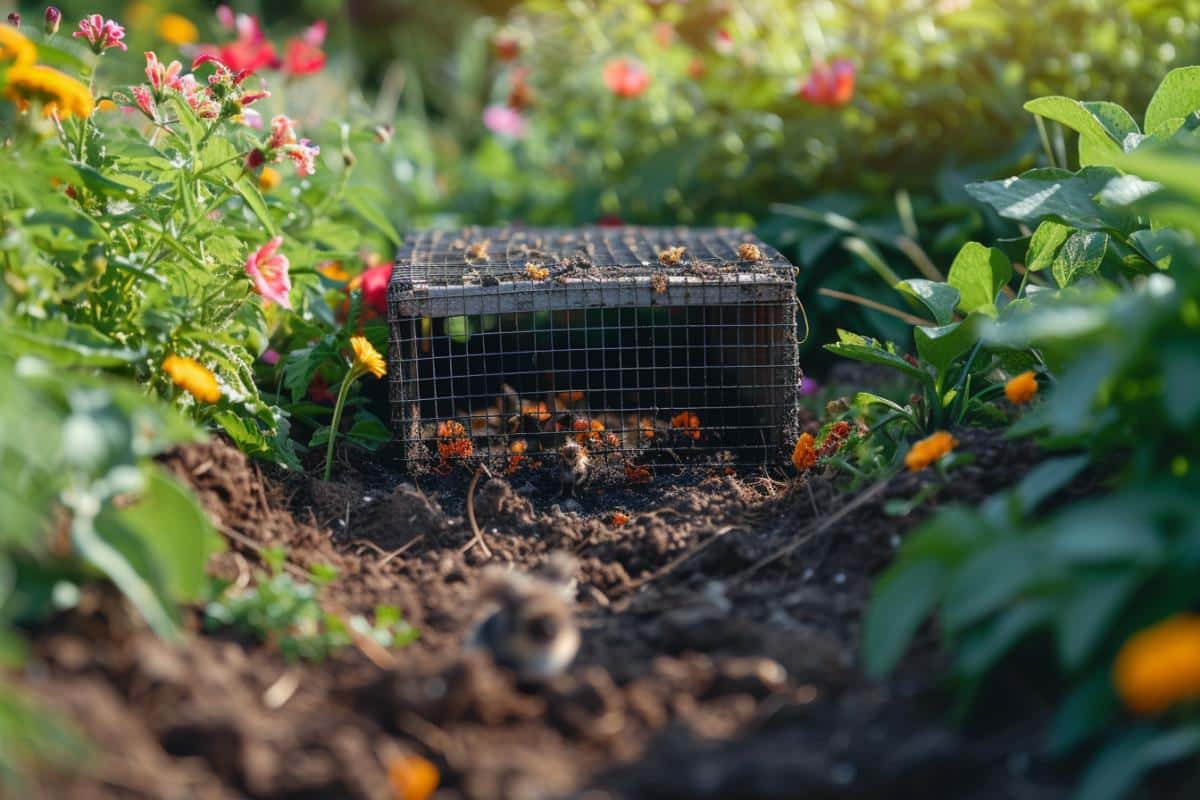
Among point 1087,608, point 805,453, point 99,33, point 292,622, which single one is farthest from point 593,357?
point 1087,608

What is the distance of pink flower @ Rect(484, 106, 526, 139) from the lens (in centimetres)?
512

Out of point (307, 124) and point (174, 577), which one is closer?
point (174, 577)

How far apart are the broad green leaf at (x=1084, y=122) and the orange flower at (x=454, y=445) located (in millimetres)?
1379

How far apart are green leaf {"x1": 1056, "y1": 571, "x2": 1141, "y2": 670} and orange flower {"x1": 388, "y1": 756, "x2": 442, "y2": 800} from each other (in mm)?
770

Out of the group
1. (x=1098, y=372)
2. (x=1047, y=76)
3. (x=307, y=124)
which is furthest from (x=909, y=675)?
(x=1047, y=76)

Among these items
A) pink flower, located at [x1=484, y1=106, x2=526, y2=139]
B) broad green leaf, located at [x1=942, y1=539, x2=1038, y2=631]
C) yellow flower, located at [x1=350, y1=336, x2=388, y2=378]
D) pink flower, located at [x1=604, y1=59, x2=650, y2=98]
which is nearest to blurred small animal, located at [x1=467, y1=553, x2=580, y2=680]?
broad green leaf, located at [x1=942, y1=539, x2=1038, y2=631]

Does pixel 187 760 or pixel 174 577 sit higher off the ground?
pixel 174 577

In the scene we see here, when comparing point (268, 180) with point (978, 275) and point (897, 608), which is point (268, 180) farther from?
point (897, 608)

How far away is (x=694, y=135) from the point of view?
3984 millimetres

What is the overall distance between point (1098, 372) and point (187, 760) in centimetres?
122

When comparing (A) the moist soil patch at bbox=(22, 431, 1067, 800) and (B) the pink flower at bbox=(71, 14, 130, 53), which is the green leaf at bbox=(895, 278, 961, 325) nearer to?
(A) the moist soil patch at bbox=(22, 431, 1067, 800)

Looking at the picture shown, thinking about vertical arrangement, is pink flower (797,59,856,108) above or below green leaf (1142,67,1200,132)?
below

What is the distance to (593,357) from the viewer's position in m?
3.16

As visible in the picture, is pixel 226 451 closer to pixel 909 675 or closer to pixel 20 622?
pixel 20 622
